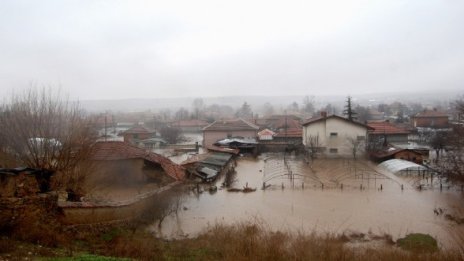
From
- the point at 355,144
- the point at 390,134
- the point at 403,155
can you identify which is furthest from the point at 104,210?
the point at 390,134

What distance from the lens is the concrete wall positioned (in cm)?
2978

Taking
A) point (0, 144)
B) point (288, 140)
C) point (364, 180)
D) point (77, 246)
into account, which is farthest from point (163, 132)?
point (77, 246)

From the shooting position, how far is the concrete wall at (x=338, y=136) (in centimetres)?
2978

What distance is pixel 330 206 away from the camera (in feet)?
51.8

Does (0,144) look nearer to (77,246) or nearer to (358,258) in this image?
(77,246)

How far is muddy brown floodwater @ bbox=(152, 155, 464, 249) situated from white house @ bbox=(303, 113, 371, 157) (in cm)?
726

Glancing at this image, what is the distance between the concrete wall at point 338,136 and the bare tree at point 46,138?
21844 mm

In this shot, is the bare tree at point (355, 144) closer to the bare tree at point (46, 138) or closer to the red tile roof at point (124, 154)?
the red tile roof at point (124, 154)

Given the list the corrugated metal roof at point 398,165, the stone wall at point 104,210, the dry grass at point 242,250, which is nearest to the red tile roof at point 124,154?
the stone wall at point 104,210

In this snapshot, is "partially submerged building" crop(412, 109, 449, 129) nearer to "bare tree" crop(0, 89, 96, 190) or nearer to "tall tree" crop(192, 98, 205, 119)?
"tall tree" crop(192, 98, 205, 119)

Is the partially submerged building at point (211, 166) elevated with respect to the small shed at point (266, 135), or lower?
lower

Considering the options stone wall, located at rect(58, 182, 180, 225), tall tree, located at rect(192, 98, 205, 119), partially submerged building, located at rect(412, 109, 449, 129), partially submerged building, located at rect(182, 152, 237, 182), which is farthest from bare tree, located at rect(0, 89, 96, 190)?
tall tree, located at rect(192, 98, 205, 119)

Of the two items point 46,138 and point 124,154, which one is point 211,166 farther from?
point 46,138

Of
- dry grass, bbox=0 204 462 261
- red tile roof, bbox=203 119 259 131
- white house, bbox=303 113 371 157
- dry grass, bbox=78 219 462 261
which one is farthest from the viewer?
red tile roof, bbox=203 119 259 131
